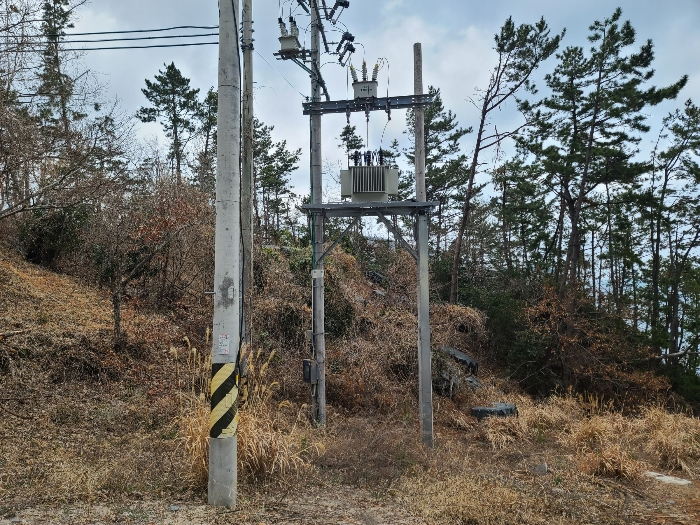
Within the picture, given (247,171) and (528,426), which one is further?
(528,426)

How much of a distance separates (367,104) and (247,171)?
2.51 metres

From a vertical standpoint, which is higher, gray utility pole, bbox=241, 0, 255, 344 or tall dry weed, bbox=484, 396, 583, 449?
gray utility pole, bbox=241, 0, 255, 344

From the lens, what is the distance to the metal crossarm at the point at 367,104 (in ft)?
28.7

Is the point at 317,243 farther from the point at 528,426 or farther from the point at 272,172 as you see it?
the point at 272,172

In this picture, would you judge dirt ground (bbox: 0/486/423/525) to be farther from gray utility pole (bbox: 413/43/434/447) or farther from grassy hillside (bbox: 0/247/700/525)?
gray utility pole (bbox: 413/43/434/447)

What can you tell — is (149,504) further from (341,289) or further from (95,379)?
(341,289)

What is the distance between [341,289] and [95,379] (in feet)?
22.0

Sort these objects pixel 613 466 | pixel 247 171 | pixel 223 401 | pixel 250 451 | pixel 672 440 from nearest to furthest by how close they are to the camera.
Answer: pixel 223 401 → pixel 250 451 → pixel 613 466 → pixel 247 171 → pixel 672 440

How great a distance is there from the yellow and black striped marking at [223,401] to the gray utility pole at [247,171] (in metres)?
2.83

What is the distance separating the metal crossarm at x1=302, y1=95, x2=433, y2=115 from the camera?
8758mm

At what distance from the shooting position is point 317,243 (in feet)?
30.4

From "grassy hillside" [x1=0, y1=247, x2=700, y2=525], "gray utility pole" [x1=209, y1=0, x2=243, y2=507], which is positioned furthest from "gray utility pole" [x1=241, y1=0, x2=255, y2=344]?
"gray utility pole" [x1=209, y1=0, x2=243, y2=507]

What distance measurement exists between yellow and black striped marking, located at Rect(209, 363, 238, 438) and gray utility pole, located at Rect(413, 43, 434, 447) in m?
4.23

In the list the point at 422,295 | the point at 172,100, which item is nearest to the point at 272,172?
the point at 172,100
